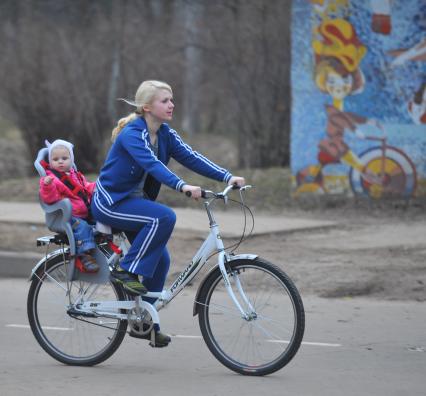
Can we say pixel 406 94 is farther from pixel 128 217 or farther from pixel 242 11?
pixel 128 217

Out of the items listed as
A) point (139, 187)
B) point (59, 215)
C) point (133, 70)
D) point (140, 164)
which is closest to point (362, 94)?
point (133, 70)

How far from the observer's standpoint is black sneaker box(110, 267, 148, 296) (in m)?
6.22

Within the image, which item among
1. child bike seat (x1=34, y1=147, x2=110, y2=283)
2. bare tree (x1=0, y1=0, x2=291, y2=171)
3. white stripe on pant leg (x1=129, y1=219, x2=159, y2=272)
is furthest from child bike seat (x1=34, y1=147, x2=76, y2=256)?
bare tree (x1=0, y1=0, x2=291, y2=171)

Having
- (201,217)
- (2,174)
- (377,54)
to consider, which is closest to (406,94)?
(377,54)

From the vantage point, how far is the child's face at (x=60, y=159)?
250 inches

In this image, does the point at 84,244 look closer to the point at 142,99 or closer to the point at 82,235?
the point at 82,235

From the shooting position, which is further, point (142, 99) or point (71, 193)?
point (71, 193)

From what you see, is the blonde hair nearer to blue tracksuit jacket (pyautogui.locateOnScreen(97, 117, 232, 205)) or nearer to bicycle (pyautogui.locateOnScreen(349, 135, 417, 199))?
blue tracksuit jacket (pyautogui.locateOnScreen(97, 117, 232, 205))

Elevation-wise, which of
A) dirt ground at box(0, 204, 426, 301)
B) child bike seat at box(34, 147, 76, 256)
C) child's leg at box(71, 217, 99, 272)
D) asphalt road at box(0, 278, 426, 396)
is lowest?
asphalt road at box(0, 278, 426, 396)

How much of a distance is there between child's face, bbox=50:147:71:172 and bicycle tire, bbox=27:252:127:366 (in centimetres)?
55

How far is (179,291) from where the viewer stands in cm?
630

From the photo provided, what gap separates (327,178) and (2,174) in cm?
654

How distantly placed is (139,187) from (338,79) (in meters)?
8.27

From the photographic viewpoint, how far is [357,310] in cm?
838
